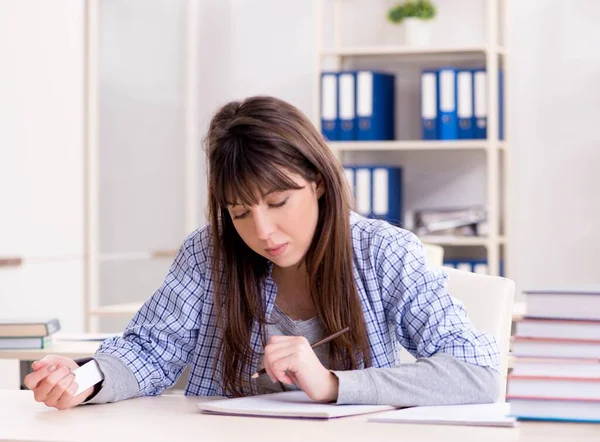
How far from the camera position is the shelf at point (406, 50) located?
428 cm

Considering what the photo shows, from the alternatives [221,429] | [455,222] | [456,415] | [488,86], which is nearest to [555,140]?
[488,86]

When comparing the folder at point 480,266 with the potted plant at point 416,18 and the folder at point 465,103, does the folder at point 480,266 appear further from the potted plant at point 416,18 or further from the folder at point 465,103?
the potted plant at point 416,18

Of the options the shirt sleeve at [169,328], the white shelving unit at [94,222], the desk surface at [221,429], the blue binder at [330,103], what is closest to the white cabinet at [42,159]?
the white shelving unit at [94,222]

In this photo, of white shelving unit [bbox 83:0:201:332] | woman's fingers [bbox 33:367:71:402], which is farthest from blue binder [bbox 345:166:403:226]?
woman's fingers [bbox 33:367:71:402]

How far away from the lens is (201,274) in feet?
5.92

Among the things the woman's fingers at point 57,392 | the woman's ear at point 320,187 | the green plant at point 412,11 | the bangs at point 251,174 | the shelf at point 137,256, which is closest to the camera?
the woman's fingers at point 57,392

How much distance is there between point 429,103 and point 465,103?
15 cm

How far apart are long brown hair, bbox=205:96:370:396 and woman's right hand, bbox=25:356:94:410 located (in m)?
0.34

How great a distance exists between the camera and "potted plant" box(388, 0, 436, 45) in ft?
14.6

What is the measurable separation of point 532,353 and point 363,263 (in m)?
0.52

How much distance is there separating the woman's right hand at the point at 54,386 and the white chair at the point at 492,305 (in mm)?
718

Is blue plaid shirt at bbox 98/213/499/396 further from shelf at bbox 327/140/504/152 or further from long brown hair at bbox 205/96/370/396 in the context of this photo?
shelf at bbox 327/140/504/152

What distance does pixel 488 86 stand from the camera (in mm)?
4238

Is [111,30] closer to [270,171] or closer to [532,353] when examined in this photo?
[270,171]
